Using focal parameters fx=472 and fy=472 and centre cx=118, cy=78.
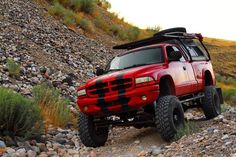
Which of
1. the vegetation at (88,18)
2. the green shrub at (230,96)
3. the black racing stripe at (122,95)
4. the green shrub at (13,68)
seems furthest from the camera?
the vegetation at (88,18)

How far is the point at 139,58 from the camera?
32.6 ft

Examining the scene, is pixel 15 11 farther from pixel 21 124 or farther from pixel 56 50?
pixel 21 124

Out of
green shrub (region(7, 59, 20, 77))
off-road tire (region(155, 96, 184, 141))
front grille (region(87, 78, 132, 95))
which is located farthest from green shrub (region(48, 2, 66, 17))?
off-road tire (region(155, 96, 184, 141))

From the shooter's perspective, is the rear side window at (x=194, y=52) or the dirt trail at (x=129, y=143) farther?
the rear side window at (x=194, y=52)

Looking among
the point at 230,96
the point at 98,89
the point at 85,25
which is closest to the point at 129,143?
the point at 98,89

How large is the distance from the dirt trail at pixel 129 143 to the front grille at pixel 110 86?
114cm

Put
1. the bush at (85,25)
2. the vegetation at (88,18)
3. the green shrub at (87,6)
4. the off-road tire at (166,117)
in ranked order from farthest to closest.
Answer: the green shrub at (87,6)
the bush at (85,25)
the vegetation at (88,18)
the off-road tire at (166,117)

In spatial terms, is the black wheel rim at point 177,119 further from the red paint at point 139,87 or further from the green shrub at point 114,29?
the green shrub at point 114,29

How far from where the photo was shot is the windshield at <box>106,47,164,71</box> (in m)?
9.74

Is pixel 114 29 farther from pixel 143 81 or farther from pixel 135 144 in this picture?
pixel 143 81

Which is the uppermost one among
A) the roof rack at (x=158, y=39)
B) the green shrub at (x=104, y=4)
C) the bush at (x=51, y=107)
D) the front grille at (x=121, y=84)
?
the green shrub at (x=104, y=4)

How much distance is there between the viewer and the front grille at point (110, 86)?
27.9 feet

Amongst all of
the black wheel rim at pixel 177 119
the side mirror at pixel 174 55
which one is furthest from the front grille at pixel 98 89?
the side mirror at pixel 174 55

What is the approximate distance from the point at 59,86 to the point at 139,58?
12.9 ft
